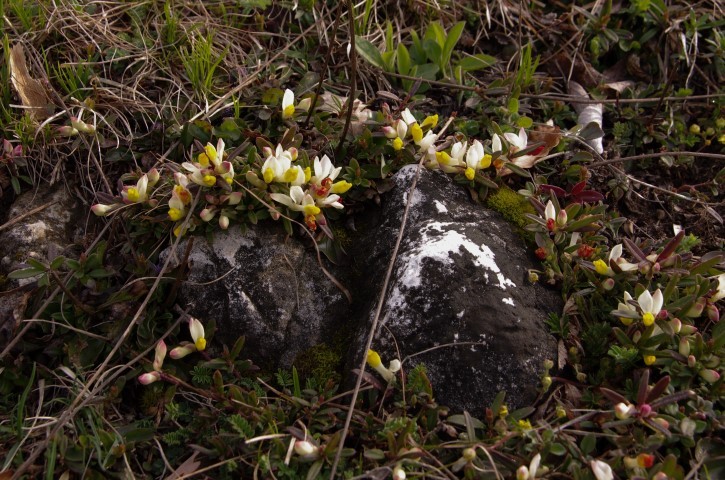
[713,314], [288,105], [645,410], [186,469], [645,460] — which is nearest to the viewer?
[645,460]

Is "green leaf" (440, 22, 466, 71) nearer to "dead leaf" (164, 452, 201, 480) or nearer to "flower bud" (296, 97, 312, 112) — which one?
"flower bud" (296, 97, 312, 112)

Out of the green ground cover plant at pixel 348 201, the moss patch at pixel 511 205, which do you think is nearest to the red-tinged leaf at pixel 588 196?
the green ground cover plant at pixel 348 201

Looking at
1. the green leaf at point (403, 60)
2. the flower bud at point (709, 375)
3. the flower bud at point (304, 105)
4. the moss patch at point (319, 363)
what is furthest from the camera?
the green leaf at point (403, 60)

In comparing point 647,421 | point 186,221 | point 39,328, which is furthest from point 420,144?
point 39,328

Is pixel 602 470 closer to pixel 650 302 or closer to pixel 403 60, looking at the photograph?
pixel 650 302

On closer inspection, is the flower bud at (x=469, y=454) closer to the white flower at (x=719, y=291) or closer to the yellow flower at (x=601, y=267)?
the yellow flower at (x=601, y=267)

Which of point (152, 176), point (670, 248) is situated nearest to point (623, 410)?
point (670, 248)

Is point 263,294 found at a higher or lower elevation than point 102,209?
lower
